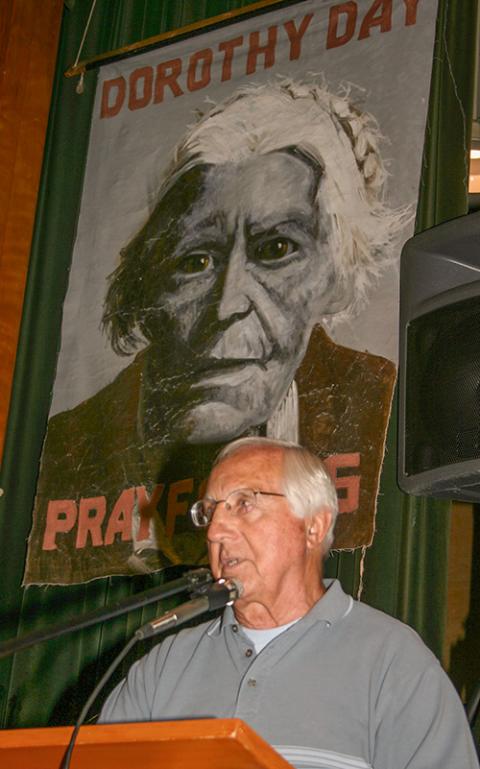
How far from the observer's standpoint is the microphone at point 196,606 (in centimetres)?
174

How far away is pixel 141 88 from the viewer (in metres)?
4.24

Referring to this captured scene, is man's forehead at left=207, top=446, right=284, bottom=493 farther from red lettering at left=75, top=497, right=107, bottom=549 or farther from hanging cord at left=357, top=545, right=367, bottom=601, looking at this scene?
red lettering at left=75, top=497, right=107, bottom=549

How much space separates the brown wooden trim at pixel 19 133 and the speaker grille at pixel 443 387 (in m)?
2.11

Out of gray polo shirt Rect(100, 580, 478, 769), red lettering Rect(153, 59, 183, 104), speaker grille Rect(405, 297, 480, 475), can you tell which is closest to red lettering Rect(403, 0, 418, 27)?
red lettering Rect(153, 59, 183, 104)

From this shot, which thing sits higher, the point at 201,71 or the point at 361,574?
the point at 201,71

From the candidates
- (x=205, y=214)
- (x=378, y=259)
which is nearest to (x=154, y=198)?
(x=205, y=214)

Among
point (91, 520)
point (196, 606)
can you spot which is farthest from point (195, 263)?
point (196, 606)

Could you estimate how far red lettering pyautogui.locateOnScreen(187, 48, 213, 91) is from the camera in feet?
13.3

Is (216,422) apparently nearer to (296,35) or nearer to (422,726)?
(296,35)

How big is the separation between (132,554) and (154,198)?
1.31 metres

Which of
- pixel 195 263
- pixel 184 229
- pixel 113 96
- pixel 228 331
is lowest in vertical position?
pixel 228 331

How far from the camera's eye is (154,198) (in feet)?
13.1

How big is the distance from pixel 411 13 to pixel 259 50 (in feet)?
2.04

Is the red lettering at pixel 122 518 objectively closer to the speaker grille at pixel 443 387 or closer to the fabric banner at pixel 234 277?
the fabric banner at pixel 234 277
